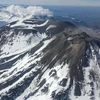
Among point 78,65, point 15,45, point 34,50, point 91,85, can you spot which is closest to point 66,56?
point 78,65

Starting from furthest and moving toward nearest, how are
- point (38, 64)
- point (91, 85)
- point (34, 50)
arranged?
point (34, 50) < point (38, 64) < point (91, 85)

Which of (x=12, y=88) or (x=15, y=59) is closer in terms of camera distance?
(x=12, y=88)

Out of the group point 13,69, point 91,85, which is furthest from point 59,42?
point 91,85

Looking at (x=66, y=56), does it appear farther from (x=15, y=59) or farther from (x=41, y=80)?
(x=15, y=59)

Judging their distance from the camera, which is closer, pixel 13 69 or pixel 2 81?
pixel 2 81

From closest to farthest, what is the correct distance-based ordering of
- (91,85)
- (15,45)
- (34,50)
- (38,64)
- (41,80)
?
(91,85) < (41,80) < (38,64) < (34,50) < (15,45)

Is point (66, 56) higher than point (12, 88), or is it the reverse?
point (66, 56)

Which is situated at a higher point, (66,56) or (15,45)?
(66,56)

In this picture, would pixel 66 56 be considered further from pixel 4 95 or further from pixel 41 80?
pixel 4 95

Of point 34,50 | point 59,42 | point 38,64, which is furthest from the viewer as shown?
point 34,50
